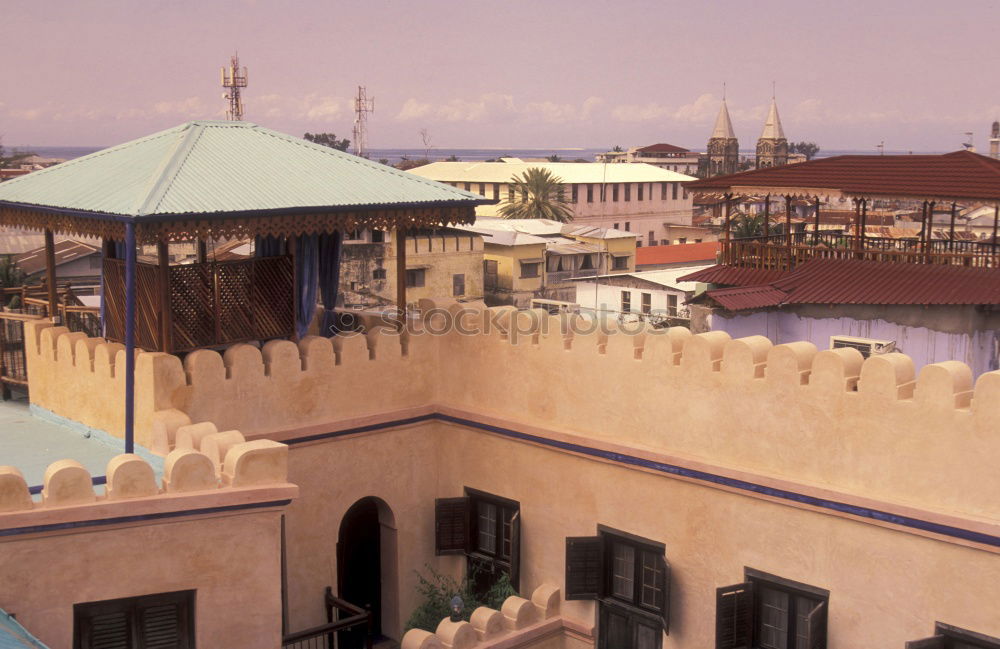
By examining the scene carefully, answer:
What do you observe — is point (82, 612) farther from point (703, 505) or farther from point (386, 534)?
point (703, 505)

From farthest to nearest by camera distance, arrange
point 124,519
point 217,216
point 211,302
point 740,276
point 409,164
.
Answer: point 409,164 < point 740,276 < point 211,302 < point 217,216 < point 124,519

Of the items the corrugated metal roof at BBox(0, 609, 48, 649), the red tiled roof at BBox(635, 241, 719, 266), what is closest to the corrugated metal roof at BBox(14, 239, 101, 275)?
the corrugated metal roof at BBox(0, 609, 48, 649)

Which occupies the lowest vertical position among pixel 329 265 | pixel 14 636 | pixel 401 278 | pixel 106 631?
pixel 106 631

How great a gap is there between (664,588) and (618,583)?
0.71m

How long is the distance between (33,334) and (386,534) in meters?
4.80

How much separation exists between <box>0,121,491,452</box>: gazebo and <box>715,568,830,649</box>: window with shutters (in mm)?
5285

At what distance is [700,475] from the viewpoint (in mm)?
11188

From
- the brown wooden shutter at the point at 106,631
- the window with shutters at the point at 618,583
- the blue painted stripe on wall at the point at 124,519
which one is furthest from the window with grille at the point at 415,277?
the brown wooden shutter at the point at 106,631

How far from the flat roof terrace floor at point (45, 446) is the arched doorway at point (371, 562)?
3.09 meters

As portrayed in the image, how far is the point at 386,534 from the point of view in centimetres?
1346

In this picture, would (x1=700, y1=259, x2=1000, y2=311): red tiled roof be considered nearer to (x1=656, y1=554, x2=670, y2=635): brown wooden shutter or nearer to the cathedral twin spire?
(x1=656, y1=554, x2=670, y2=635): brown wooden shutter

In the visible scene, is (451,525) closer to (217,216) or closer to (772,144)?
(217,216)

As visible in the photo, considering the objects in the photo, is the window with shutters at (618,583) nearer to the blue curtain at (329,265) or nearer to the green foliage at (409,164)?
the blue curtain at (329,265)

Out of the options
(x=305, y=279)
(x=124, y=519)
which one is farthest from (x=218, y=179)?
(x=124, y=519)
